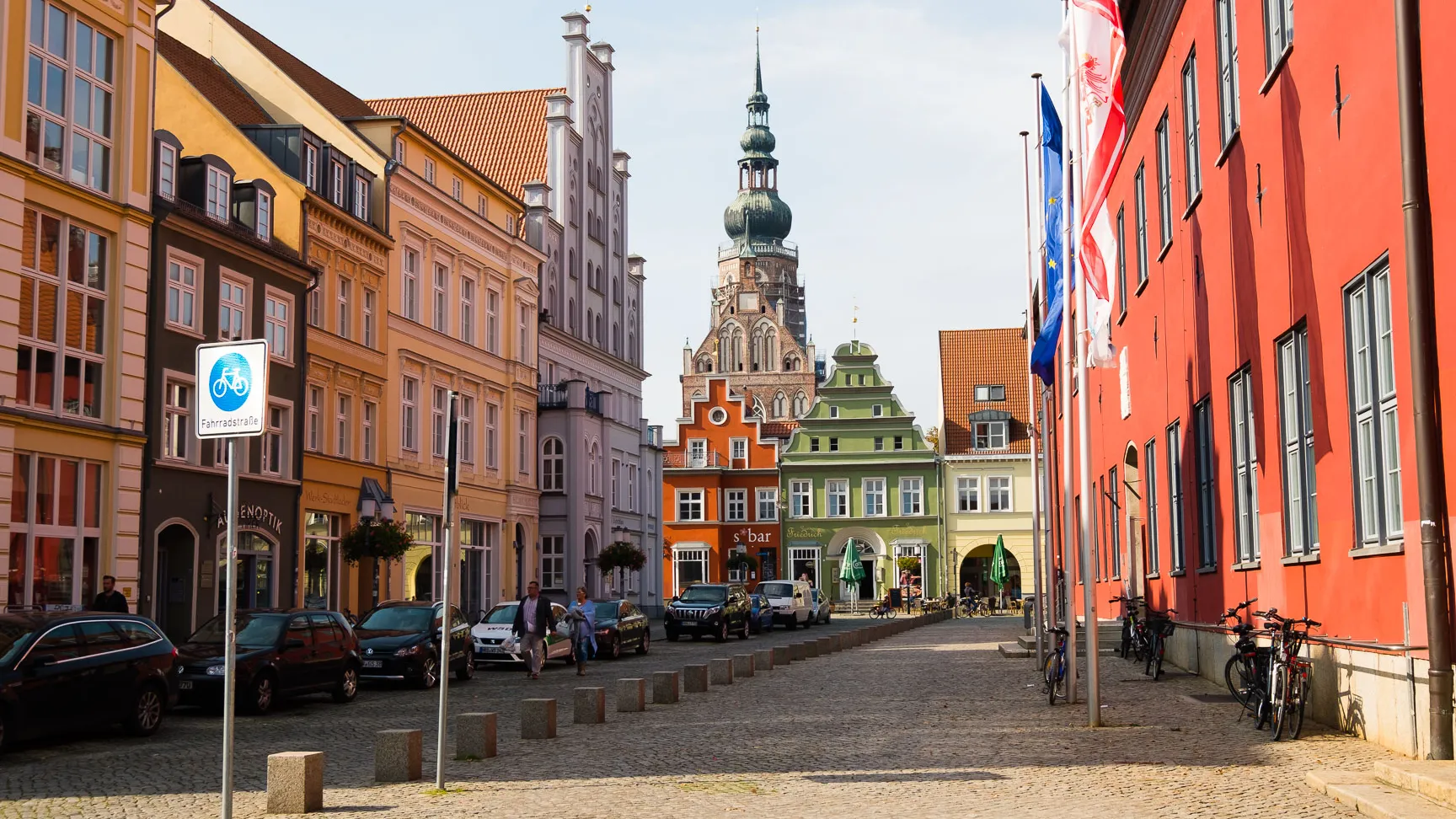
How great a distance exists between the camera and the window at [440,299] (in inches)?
1750

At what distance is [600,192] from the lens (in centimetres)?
6134

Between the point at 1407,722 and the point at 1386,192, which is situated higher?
the point at 1386,192

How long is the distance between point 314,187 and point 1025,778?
1148 inches

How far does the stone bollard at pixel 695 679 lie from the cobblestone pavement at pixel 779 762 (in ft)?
1.33

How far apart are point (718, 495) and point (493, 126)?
32.3 meters

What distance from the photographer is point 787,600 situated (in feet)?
182

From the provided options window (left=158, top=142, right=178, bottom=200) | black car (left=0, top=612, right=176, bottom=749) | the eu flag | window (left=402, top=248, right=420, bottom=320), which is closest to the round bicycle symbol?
black car (left=0, top=612, right=176, bottom=749)

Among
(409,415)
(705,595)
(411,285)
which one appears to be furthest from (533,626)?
(705,595)

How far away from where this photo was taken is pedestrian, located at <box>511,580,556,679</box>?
2816 centimetres

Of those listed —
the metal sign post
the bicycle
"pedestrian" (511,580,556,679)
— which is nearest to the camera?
the metal sign post

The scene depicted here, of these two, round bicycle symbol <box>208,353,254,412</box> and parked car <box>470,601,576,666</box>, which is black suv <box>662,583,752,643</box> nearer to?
parked car <box>470,601,576,666</box>

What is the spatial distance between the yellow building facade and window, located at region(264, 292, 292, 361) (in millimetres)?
5816

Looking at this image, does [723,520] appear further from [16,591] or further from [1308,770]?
[1308,770]

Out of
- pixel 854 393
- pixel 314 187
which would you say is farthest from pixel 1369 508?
pixel 854 393
